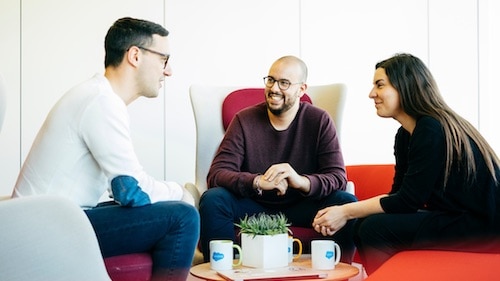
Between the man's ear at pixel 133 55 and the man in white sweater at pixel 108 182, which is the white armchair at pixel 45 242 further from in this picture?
the man's ear at pixel 133 55

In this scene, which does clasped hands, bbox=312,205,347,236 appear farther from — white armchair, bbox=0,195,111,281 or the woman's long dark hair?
white armchair, bbox=0,195,111,281

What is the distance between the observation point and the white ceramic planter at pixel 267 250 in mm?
2445

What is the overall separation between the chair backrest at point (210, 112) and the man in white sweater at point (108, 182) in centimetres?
116

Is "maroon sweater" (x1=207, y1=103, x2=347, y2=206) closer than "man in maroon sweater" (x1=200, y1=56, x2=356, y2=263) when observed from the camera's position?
No

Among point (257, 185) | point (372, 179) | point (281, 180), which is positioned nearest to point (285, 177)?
point (281, 180)

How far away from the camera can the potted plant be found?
8.03 feet

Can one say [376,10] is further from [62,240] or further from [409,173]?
[62,240]

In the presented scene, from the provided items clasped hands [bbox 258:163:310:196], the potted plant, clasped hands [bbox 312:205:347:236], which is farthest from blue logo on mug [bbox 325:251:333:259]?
clasped hands [bbox 258:163:310:196]

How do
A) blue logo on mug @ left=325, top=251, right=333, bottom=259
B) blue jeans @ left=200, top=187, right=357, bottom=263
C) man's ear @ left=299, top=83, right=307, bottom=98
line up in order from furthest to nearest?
man's ear @ left=299, top=83, right=307, bottom=98 < blue jeans @ left=200, top=187, right=357, bottom=263 < blue logo on mug @ left=325, top=251, right=333, bottom=259

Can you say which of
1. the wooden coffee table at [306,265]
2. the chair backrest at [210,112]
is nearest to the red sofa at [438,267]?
the wooden coffee table at [306,265]

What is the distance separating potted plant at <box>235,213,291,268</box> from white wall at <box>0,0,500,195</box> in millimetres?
1851

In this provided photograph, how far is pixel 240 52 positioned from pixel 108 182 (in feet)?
7.52

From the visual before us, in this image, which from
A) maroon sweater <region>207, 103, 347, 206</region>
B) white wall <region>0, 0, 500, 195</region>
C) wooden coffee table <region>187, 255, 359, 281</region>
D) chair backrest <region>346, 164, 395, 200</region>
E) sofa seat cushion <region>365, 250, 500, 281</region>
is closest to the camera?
sofa seat cushion <region>365, 250, 500, 281</region>

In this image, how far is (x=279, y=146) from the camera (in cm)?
332
